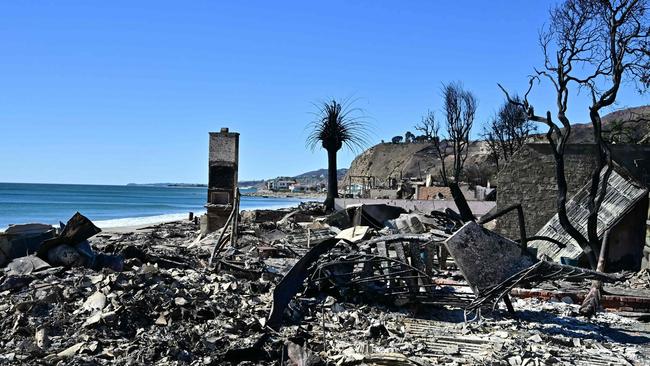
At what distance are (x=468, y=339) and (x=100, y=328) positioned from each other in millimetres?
4051

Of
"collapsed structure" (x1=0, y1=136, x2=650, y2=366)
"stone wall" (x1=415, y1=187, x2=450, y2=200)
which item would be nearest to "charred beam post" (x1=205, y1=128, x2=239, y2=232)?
"collapsed structure" (x1=0, y1=136, x2=650, y2=366)

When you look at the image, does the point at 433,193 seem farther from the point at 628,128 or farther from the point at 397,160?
the point at 397,160

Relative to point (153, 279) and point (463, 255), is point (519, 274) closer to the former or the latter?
point (463, 255)

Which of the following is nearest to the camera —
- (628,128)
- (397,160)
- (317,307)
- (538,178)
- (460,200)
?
(460,200)

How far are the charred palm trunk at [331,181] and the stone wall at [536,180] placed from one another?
10643 mm

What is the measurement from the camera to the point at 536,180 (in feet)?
53.8

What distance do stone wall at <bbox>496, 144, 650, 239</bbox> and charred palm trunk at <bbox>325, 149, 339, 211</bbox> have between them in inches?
419

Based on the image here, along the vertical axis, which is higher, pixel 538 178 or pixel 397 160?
pixel 397 160

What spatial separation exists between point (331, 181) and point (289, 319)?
21316mm

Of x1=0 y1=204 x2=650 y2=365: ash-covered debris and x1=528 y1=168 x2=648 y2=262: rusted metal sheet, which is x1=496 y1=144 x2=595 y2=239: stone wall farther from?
x1=0 y1=204 x2=650 y2=365: ash-covered debris

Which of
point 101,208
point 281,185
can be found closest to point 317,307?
point 101,208

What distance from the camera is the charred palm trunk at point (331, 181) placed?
88.8 ft

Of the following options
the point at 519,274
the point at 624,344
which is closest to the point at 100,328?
the point at 519,274

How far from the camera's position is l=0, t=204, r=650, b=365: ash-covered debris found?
21.0ft
